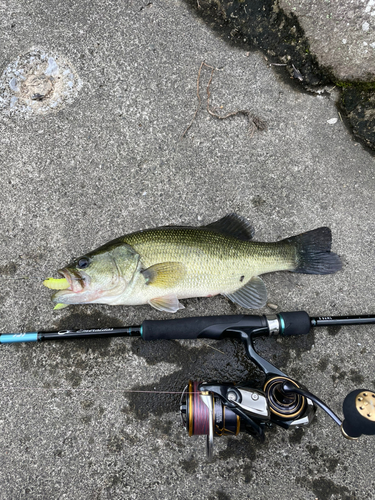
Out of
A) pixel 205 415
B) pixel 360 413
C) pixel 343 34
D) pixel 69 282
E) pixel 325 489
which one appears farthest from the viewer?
pixel 343 34

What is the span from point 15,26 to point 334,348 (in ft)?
12.2

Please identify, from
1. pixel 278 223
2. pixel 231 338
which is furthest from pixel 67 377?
pixel 278 223

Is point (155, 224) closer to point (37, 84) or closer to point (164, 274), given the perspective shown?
point (164, 274)

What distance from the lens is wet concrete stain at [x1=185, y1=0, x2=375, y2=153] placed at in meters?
2.68

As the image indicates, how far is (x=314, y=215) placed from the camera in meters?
2.63

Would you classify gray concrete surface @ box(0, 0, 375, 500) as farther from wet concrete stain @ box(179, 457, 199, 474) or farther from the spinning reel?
the spinning reel

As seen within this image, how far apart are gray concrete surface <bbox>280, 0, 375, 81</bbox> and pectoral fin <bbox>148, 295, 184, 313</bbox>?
2331mm

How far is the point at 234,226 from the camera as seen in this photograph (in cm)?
→ 246

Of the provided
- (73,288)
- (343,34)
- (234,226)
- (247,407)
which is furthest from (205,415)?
(343,34)

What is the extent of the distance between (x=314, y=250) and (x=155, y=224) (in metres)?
1.26

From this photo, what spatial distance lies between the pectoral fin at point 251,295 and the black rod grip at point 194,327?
0.50 ft

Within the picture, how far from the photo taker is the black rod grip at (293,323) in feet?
7.30

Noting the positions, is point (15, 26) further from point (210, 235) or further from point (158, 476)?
point (158, 476)

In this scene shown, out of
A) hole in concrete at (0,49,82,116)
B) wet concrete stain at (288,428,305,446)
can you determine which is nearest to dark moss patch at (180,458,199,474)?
wet concrete stain at (288,428,305,446)
